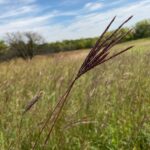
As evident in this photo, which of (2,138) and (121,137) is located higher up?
(2,138)

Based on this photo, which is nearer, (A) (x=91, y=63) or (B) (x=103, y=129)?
(A) (x=91, y=63)

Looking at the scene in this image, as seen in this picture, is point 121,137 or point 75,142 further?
point 121,137

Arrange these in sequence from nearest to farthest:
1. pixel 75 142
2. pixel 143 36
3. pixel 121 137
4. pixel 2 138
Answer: pixel 2 138 → pixel 75 142 → pixel 121 137 → pixel 143 36

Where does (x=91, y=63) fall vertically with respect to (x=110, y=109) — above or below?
above

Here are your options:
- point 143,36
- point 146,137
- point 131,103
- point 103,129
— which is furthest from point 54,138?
point 143,36

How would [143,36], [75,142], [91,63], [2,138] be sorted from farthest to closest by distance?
[143,36] → [75,142] → [2,138] → [91,63]

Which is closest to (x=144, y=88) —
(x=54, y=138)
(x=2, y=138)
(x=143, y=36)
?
(x=54, y=138)

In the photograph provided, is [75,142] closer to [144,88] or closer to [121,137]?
[121,137]

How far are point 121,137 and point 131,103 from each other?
1.52ft

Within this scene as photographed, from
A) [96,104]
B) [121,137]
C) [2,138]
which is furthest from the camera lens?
[96,104]

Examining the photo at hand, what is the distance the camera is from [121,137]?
9.23ft

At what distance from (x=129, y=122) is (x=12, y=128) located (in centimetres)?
97

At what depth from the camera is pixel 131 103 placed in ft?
10.4

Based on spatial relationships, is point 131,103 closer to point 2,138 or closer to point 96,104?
point 96,104
